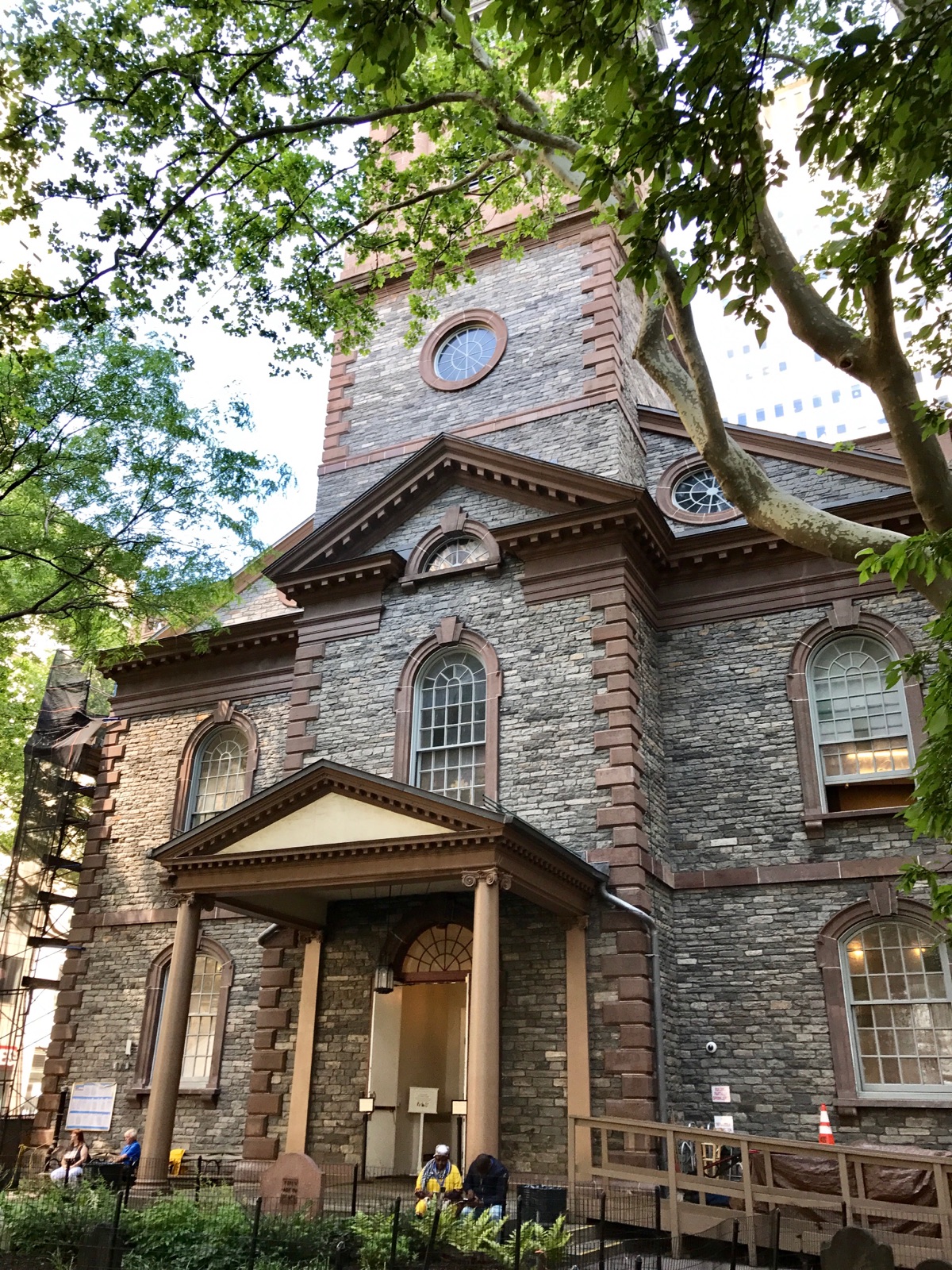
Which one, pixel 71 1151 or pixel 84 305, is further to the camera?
pixel 71 1151

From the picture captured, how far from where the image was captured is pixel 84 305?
34.8 ft

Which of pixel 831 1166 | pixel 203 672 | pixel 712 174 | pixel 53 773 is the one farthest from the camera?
pixel 53 773

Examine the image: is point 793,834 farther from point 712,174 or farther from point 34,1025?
point 34,1025

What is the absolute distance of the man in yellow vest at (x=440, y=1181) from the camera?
11.1m

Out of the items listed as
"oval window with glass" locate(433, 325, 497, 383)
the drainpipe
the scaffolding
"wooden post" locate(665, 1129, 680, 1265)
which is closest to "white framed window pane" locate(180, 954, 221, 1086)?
the scaffolding

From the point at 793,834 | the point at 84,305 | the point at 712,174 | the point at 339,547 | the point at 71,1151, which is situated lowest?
the point at 71,1151

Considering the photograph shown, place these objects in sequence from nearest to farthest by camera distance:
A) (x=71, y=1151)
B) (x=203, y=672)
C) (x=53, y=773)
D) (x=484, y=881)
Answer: (x=484, y=881) → (x=71, y=1151) → (x=203, y=672) → (x=53, y=773)

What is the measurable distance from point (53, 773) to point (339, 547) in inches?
355

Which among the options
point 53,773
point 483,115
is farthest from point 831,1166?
point 53,773

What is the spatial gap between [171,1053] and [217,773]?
282 inches

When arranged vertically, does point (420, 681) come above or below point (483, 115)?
below

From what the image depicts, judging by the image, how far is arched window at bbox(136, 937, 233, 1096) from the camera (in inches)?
701

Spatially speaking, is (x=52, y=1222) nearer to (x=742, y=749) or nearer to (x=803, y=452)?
(x=742, y=749)

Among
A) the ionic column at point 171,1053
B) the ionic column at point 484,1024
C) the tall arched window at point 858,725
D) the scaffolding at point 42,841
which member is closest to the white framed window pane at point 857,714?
the tall arched window at point 858,725
